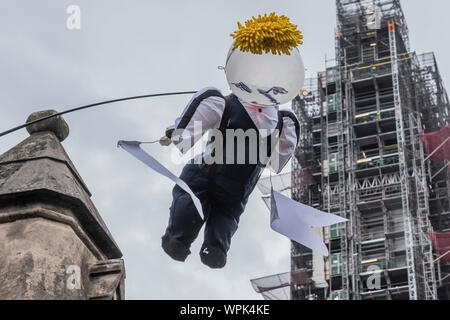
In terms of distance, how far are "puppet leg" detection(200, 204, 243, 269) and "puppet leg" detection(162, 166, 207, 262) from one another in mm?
118

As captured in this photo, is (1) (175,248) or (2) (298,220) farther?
(1) (175,248)

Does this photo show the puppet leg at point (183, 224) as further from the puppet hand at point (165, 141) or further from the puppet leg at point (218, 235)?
the puppet hand at point (165, 141)

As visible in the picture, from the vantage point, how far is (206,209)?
875cm

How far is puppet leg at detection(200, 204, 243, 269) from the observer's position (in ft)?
28.4

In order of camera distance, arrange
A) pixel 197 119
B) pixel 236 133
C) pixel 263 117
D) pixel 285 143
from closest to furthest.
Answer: pixel 197 119, pixel 236 133, pixel 263 117, pixel 285 143

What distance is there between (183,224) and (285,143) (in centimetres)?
117

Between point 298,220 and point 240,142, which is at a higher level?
point 240,142

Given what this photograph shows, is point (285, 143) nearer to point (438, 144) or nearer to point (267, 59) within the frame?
point (267, 59)

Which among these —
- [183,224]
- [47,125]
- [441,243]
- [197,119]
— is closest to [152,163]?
[197,119]

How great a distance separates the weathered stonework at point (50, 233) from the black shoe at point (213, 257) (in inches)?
34.1

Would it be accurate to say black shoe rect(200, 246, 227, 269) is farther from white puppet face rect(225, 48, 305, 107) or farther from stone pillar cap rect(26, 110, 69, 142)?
stone pillar cap rect(26, 110, 69, 142)

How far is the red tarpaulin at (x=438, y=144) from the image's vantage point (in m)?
78.1

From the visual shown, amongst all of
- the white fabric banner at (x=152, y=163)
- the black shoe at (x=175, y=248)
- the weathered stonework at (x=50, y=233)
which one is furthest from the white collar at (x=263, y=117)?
the weathered stonework at (x=50, y=233)

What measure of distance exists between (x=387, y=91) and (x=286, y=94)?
7838cm
